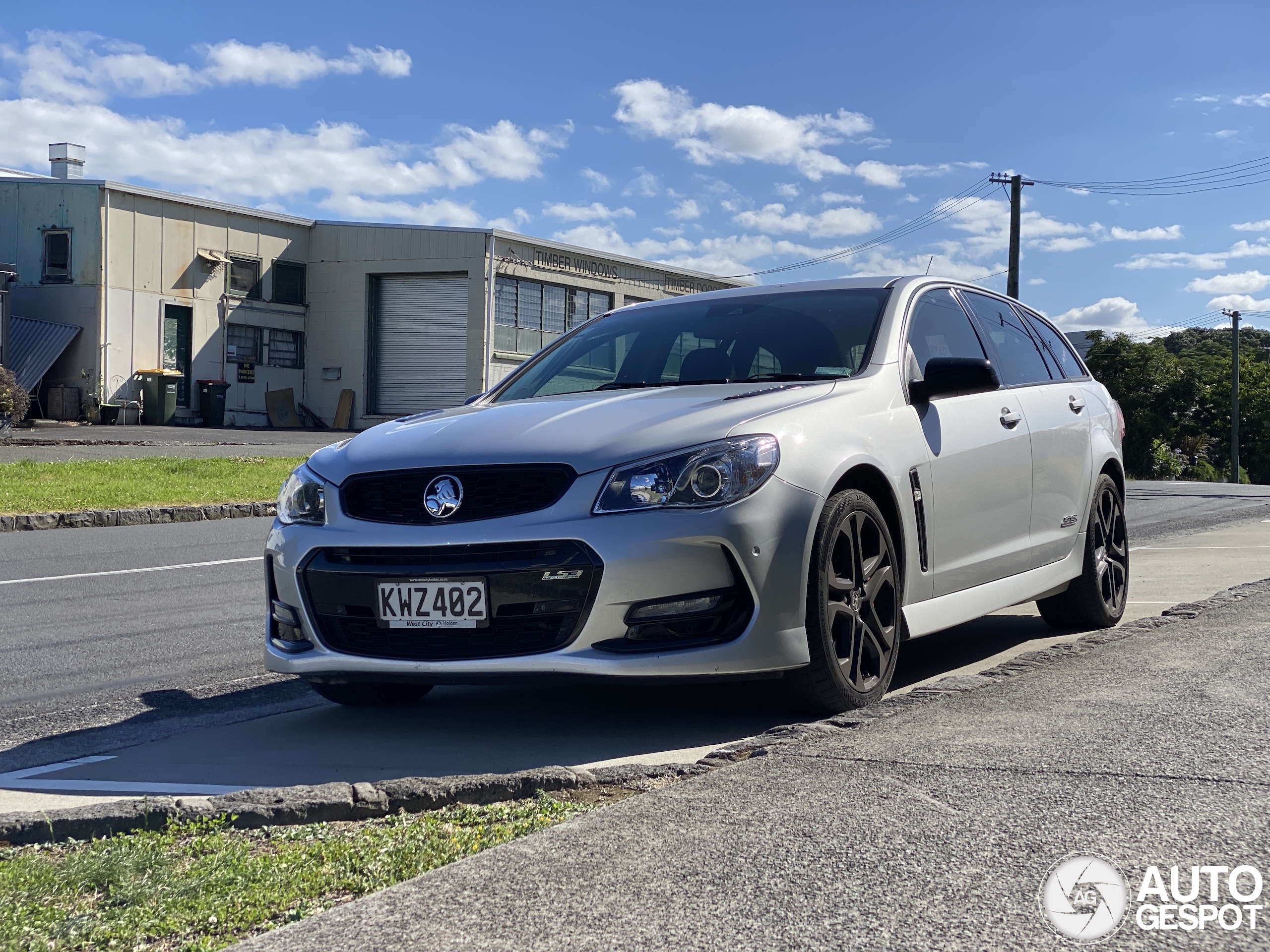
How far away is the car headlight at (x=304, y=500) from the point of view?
4762 millimetres

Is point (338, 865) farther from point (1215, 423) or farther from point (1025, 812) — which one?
point (1215, 423)

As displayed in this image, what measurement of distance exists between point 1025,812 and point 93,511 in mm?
11899

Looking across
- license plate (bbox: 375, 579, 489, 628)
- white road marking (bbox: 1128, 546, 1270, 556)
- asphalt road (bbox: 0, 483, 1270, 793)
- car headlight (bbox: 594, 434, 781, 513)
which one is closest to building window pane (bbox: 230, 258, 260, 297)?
asphalt road (bbox: 0, 483, 1270, 793)

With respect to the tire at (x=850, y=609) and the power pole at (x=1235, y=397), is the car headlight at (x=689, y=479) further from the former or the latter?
the power pole at (x=1235, y=397)

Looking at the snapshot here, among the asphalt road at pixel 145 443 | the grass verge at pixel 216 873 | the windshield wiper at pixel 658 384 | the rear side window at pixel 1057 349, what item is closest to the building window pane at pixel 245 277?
the asphalt road at pixel 145 443

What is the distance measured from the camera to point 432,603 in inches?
173

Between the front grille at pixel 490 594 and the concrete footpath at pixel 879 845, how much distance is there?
85cm

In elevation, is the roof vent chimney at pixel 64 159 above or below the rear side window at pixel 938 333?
above

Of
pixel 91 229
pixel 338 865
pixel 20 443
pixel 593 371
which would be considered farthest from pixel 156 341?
pixel 338 865

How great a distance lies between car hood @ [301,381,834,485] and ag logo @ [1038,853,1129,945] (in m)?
1.96

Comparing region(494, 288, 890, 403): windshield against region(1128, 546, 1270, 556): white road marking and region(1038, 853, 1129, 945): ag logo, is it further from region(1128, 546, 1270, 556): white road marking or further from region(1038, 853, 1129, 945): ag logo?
region(1128, 546, 1270, 556): white road marking

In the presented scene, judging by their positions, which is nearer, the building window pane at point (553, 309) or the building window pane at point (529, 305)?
the building window pane at point (529, 305)

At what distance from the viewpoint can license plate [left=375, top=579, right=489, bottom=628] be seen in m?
4.35

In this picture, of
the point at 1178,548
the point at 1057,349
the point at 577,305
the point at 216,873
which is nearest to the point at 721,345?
the point at 1057,349
